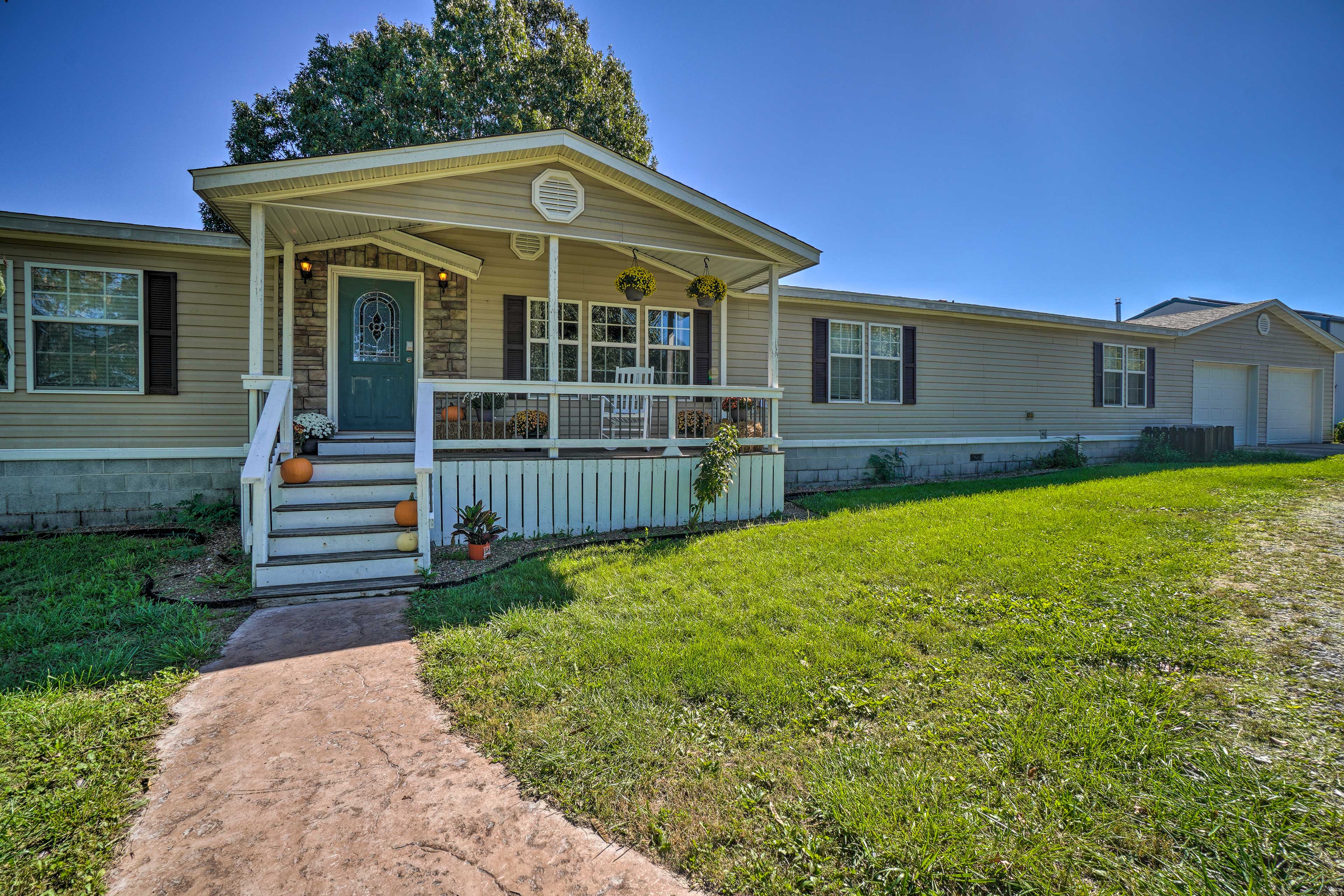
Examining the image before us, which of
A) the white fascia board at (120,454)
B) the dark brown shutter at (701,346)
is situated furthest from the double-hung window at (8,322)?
the dark brown shutter at (701,346)

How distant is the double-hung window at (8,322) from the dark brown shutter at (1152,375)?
736 inches

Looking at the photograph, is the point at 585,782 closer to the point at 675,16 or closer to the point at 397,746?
the point at 397,746

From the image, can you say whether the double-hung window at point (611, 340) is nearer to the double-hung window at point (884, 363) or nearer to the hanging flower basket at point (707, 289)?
the hanging flower basket at point (707, 289)

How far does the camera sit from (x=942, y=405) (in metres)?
10.6

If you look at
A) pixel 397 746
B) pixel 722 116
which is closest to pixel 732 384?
pixel 722 116

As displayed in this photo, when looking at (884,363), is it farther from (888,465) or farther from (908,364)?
(888,465)

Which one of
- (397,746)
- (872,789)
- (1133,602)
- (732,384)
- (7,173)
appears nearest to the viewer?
(872,789)

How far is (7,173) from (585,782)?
435 inches

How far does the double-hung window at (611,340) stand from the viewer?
8.27m

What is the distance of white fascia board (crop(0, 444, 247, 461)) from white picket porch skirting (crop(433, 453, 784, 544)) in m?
2.78

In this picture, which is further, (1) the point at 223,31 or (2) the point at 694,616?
(1) the point at 223,31

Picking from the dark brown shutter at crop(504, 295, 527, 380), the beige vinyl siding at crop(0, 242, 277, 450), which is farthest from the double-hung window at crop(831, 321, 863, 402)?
the beige vinyl siding at crop(0, 242, 277, 450)

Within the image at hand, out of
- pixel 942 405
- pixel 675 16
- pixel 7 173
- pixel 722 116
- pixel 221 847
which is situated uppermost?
pixel 675 16

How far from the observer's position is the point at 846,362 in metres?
9.80
